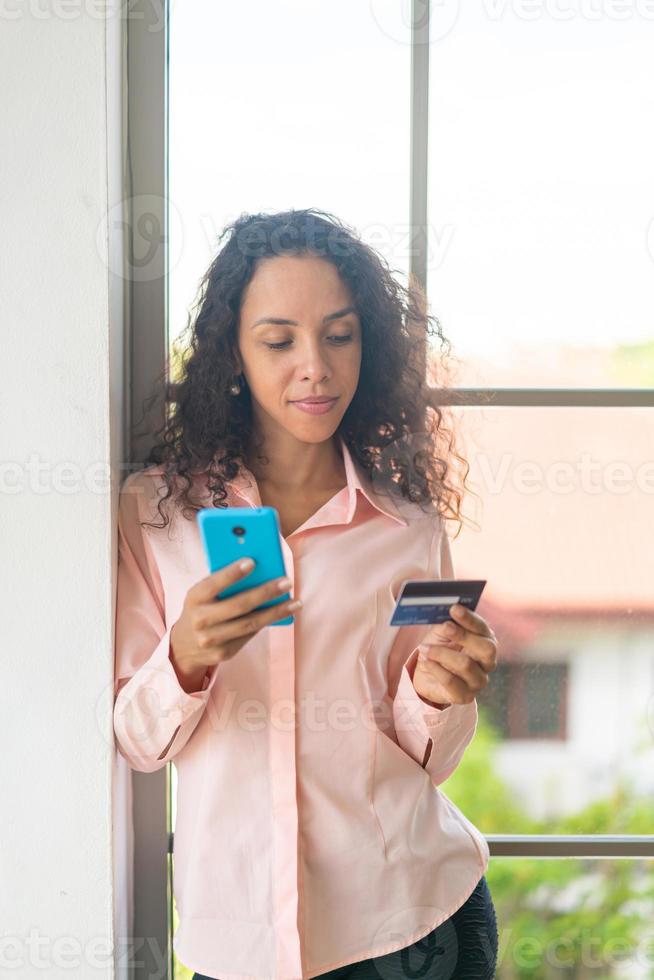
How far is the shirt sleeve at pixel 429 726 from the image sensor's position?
1315 mm

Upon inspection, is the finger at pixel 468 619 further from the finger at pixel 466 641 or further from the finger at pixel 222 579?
the finger at pixel 222 579

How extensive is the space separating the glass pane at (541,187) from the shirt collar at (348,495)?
29 cm

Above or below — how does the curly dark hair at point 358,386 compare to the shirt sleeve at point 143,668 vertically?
above

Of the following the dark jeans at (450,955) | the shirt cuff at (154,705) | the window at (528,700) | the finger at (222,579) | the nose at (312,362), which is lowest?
the dark jeans at (450,955)

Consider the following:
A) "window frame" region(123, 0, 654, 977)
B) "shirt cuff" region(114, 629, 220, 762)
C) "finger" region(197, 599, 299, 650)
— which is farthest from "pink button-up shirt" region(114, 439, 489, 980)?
"window frame" region(123, 0, 654, 977)

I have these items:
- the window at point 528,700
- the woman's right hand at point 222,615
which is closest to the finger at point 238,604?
the woman's right hand at point 222,615

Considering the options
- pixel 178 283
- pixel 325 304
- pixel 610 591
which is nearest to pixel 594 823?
pixel 610 591

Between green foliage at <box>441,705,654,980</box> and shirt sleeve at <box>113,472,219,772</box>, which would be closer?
shirt sleeve at <box>113,472,219,772</box>

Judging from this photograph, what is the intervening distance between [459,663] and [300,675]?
218mm

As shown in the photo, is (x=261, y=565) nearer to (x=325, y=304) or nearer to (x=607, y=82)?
(x=325, y=304)

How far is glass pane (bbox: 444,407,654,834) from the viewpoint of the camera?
1.56 meters

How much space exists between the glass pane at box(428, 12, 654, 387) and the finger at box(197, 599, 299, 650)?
61 cm

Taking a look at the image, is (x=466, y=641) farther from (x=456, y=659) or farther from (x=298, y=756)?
(x=298, y=756)

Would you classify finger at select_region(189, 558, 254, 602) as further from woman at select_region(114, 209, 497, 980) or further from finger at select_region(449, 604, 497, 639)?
finger at select_region(449, 604, 497, 639)
